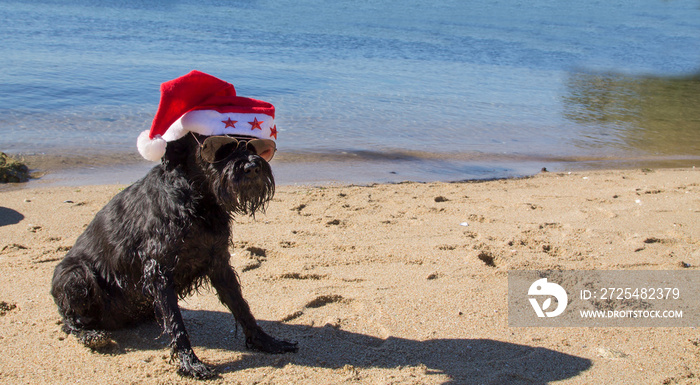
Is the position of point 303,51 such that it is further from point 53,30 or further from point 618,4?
point 618,4

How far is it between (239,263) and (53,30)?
55.3ft

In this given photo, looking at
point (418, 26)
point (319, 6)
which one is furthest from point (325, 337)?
point (319, 6)

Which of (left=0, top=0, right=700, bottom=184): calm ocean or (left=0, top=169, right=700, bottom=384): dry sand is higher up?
(left=0, top=0, right=700, bottom=184): calm ocean

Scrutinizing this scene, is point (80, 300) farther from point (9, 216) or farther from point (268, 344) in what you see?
point (9, 216)

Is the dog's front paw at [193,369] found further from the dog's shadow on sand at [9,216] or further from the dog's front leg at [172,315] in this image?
the dog's shadow on sand at [9,216]

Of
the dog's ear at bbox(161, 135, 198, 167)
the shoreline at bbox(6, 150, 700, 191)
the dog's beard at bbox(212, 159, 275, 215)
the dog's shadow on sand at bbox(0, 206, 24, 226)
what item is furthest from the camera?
the shoreline at bbox(6, 150, 700, 191)

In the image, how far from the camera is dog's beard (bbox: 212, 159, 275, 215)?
9.14ft

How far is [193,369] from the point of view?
301 centimetres

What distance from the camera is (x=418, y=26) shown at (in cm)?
2562

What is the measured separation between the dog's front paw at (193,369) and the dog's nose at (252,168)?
113 centimetres

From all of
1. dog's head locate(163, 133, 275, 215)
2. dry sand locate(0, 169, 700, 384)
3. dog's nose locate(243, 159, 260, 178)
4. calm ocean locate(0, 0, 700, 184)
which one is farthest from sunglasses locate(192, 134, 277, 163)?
calm ocean locate(0, 0, 700, 184)

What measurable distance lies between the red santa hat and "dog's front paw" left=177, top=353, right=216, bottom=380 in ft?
3.76

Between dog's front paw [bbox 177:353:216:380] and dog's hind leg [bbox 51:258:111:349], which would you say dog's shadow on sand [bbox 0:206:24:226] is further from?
dog's front paw [bbox 177:353:216:380]

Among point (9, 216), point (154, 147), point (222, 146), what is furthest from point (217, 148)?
point (9, 216)
